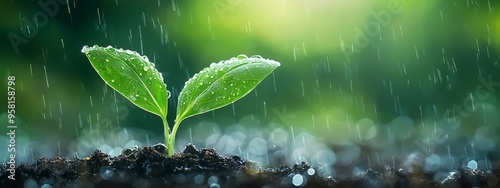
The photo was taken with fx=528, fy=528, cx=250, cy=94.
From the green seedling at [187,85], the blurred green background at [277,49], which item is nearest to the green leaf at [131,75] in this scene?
the green seedling at [187,85]

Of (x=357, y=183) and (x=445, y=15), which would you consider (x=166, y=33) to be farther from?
(x=357, y=183)

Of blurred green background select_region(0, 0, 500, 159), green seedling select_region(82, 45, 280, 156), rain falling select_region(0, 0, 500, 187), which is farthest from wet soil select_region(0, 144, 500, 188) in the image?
blurred green background select_region(0, 0, 500, 159)

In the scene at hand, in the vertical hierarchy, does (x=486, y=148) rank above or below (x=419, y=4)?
Answer: below

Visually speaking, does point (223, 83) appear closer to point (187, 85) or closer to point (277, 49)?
point (187, 85)

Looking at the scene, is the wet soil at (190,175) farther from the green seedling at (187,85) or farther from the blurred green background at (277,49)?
the blurred green background at (277,49)

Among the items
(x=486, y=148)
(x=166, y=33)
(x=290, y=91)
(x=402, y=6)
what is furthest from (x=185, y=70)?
(x=486, y=148)

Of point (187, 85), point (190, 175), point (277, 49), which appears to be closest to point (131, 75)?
point (187, 85)
